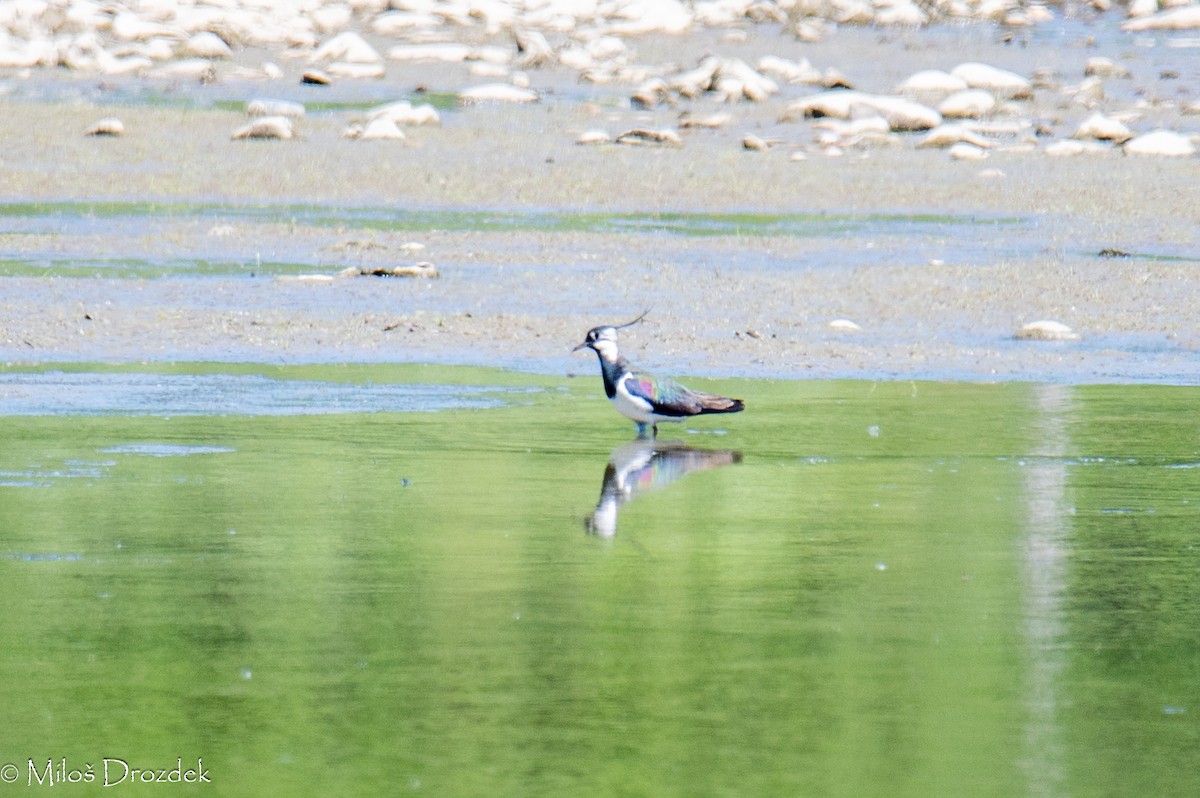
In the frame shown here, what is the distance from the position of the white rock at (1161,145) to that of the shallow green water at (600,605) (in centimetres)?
1264

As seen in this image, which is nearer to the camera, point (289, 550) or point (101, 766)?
point (101, 766)

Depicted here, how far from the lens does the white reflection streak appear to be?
4914 mm

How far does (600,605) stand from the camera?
6.20 meters

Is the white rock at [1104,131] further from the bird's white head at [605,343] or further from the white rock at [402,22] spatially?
the bird's white head at [605,343]

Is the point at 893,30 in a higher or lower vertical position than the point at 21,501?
higher

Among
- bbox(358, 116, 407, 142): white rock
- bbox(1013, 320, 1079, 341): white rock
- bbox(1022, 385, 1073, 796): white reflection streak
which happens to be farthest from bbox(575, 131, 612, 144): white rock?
bbox(1022, 385, 1073, 796): white reflection streak

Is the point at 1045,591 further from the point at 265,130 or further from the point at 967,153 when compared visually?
the point at 265,130

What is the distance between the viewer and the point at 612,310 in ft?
43.0

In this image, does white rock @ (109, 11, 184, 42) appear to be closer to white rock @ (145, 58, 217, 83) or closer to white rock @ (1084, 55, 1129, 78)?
white rock @ (145, 58, 217, 83)

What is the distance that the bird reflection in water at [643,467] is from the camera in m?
7.61

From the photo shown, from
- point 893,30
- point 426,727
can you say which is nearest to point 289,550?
point 426,727

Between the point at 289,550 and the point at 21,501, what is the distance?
1.22 m

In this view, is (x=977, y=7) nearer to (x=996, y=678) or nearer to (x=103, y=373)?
(x=103, y=373)

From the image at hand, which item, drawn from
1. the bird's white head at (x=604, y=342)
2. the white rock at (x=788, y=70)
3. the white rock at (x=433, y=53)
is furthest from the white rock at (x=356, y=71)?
the bird's white head at (x=604, y=342)
